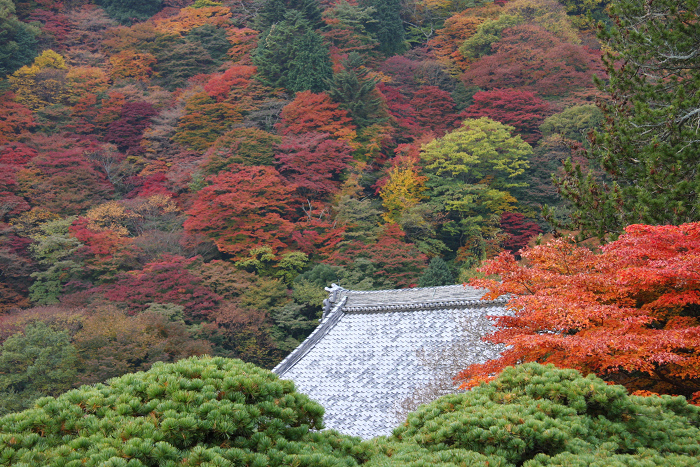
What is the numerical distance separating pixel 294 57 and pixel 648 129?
18650 millimetres

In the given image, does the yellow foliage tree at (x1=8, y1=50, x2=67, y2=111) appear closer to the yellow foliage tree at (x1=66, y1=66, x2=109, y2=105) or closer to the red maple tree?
the yellow foliage tree at (x1=66, y1=66, x2=109, y2=105)

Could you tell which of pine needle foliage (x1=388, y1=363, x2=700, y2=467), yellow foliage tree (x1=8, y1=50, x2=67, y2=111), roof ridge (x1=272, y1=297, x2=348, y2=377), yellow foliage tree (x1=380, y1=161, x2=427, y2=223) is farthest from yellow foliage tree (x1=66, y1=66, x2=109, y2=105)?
pine needle foliage (x1=388, y1=363, x2=700, y2=467)

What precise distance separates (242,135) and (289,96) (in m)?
4.58

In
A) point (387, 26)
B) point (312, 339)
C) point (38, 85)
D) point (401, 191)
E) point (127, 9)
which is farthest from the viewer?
point (127, 9)

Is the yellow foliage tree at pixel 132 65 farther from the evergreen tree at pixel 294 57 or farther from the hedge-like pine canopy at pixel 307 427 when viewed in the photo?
the hedge-like pine canopy at pixel 307 427

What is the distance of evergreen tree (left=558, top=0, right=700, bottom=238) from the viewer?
6527 millimetres

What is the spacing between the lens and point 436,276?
15.9 meters

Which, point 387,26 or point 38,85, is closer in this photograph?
point 38,85

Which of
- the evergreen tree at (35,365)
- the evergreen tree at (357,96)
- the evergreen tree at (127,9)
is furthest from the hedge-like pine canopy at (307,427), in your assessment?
the evergreen tree at (127,9)

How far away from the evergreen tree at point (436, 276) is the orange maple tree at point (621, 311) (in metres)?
9.98

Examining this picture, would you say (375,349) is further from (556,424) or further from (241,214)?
(241,214)

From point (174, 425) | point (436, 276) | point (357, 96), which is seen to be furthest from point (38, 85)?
point (174, 425)

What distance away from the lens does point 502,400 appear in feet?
12.2

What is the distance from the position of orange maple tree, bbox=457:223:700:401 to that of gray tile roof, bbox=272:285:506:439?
292cm
